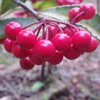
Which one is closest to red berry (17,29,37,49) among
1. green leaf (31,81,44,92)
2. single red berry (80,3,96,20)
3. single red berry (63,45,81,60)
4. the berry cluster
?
the berry cluster

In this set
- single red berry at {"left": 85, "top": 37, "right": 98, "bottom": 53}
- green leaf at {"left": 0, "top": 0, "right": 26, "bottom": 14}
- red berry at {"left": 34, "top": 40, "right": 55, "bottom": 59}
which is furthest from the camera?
green leaf at {"left": 0, "top": 0, "right": 26, "bottom": 14}

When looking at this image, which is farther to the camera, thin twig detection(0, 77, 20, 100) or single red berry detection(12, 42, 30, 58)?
thin twig detection(0, 77, 20, 100)

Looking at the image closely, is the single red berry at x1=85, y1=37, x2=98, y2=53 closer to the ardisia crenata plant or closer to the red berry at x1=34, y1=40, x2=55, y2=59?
the ardisia crenata plant

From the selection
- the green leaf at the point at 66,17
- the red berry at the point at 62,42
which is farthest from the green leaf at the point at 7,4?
the red berry at the point at 62,42

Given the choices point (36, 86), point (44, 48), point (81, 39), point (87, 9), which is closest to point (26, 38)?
point (44, 48)

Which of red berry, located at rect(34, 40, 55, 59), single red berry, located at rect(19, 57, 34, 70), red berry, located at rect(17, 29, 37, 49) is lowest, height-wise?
single red berry, located at rect(19, 57, 34, 70)

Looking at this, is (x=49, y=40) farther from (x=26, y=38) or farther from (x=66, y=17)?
(x=66, y=17)

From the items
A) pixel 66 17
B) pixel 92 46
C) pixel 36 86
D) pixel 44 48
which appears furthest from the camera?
pixel 36 86

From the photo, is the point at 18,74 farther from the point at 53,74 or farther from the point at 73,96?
the point at 73,96

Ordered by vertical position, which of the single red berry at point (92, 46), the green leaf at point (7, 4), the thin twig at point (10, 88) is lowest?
the thin twig at point (10, 88)

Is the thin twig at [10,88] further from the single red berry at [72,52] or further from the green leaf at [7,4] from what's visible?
the single red berry at [72,52]

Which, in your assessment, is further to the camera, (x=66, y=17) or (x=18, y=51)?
(x=66, y=17)
